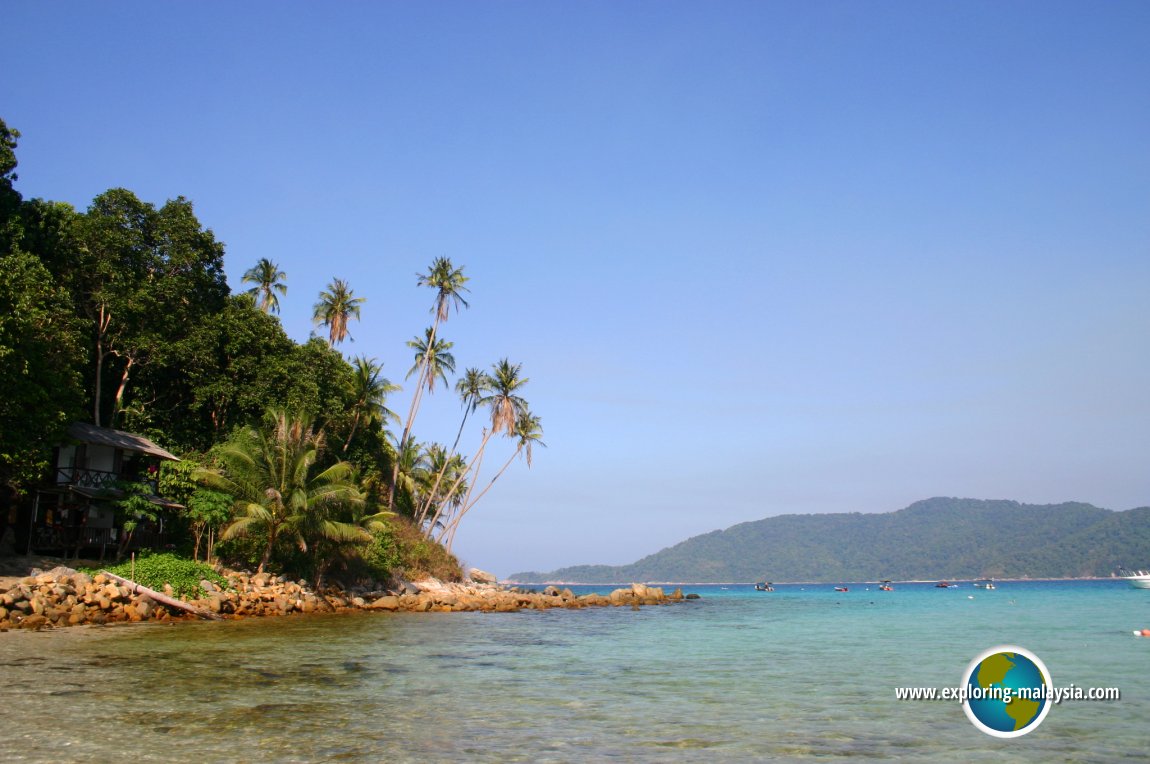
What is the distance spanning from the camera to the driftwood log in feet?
81.3

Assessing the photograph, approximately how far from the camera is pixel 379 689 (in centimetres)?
1248

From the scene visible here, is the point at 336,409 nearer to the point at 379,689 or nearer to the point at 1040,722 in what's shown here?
the point at 379,689

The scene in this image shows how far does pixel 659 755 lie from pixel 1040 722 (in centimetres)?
566

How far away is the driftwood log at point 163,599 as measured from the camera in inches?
976

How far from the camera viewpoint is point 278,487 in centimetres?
3081

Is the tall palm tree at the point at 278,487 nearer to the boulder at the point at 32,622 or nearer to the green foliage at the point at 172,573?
the green foliage at the point at 172,573

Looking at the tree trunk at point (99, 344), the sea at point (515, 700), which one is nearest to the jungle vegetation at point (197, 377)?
the tree trunk at point (99, 344)

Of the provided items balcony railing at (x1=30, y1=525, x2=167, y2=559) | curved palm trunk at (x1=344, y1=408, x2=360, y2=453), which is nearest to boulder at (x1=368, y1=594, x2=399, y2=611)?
balcony railing at (x1=30, y1=525, x2=167, y2=559)

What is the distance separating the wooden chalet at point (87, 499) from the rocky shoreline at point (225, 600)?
12.1 feet

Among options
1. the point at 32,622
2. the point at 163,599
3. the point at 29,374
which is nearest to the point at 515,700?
the point at 32,622

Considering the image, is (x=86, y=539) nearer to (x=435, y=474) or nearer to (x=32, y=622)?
(x=32, y=622)

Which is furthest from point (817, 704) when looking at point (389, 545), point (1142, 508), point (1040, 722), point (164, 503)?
point (1142, 508)

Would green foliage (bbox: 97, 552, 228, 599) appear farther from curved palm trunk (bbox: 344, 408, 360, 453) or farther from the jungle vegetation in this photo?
curved palm trunk (bbox: 344, 408, 360, 453)

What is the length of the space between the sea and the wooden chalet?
7888 mm
